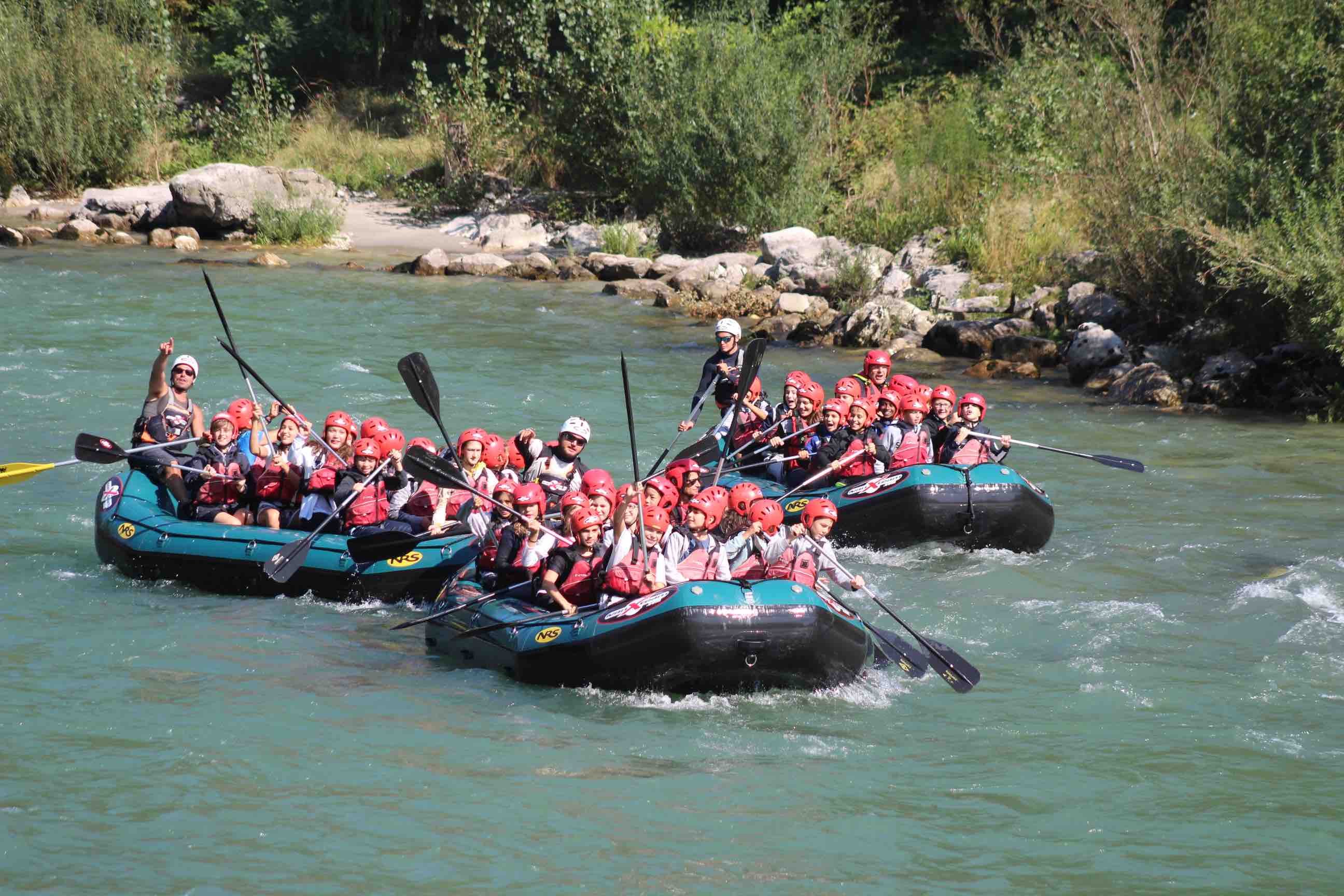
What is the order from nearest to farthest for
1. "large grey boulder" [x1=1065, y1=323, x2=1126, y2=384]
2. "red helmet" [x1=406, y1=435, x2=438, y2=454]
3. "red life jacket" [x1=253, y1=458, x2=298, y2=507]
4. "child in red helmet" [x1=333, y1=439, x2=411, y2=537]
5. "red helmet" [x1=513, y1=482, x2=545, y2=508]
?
"red helmet" [x1=513, y1=482, x2=545, y2=508]
"red helmet" [x1=406, y1=435, x2=438, y2=454]
"child in red helmet" [x1=333, y1=439, x2=411, y2=537]
"red life jacket" [x1=253, y1=458, x2=298, y2=507]
"large grey boulder" [x1=1065, y1=323, x2=1126, y2=384]

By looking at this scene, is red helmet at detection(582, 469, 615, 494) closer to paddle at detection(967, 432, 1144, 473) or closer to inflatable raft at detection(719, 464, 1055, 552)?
inflatable raft at detection(719, 464, 1055, 552)

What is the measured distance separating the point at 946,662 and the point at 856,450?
317 centimetres

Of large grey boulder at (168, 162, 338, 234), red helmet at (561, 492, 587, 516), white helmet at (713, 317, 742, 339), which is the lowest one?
red helmet at (561, 492, 587, 516)

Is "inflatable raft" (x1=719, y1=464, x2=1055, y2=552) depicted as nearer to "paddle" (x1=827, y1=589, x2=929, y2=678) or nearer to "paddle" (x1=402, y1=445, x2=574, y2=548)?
"paddle" (x1=827, y1=589, x2=929, y2=678)

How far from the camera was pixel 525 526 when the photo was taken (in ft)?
26.6

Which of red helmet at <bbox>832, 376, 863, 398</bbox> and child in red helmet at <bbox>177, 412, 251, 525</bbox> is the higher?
red helmet at <bbox>832, 376, 863, 398</bbox>

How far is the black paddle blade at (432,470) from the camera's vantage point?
8625 millimetres

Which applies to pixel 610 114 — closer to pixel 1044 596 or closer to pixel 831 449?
pixel 831 449

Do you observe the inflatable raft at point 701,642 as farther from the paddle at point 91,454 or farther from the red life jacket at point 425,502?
the paddle at point 91,454

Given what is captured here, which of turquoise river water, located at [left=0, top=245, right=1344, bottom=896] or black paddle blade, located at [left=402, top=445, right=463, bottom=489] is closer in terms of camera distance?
turquoise river water, located at [left=0, top=245, right=1344, bottom=896]

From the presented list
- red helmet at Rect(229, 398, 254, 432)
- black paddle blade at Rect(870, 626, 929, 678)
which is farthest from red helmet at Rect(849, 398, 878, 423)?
red helmet at Rect(229, 398, 254, 432)

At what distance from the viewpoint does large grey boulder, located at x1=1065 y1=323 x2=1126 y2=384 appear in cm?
→ 1645

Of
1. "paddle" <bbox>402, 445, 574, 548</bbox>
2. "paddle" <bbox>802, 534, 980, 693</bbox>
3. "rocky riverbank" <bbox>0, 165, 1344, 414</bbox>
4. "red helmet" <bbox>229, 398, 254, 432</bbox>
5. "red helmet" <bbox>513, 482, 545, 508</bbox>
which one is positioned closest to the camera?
"paddle" <bbox>802, 534, 980, 693</bbox>

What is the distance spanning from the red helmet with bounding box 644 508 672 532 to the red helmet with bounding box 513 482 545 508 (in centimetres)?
76
